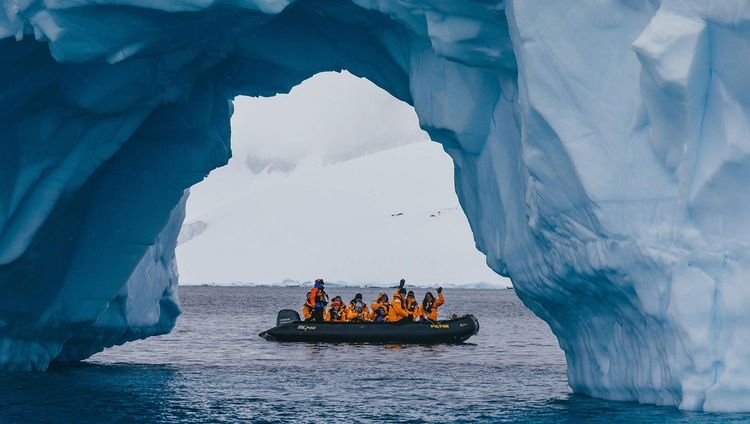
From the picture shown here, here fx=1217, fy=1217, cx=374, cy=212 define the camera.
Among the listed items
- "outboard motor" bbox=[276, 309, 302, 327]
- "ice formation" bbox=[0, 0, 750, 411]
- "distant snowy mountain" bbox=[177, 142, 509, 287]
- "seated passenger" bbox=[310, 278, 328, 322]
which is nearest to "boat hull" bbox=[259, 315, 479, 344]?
"seated passenger" bbox=[310, 278, 328, 322]

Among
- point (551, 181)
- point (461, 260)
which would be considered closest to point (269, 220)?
point (461, 260)

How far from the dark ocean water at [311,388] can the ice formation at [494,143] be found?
901 mm

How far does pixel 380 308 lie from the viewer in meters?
39.2

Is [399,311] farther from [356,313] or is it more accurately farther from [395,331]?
[356,313]

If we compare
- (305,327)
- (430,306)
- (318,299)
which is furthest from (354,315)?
(430,306)

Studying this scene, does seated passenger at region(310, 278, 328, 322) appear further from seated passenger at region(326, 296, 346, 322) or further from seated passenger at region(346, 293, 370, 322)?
seated passenger at region(346, 293, 370, 322)

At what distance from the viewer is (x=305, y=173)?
172125mm

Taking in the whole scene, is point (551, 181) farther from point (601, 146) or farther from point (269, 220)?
point (269, 220)

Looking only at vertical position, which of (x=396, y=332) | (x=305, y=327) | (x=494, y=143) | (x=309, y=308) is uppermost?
(x=494, y=143)

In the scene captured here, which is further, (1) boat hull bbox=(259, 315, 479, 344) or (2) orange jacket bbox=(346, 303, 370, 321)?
(2) orange jacket bbox=(346, 303, 370, 321)

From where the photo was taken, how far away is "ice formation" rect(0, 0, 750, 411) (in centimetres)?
1477

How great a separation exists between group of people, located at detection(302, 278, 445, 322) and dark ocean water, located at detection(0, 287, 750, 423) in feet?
3.27

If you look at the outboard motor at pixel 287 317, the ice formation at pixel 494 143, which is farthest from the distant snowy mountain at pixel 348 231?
the ice formation at pixel 494 143

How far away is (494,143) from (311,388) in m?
7.42
